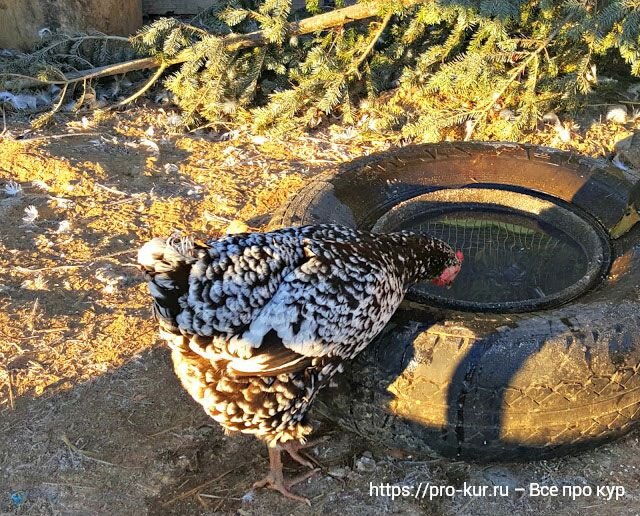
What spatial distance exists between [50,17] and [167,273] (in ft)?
15.0

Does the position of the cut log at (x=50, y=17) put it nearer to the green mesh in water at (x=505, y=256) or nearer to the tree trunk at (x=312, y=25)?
the tree trunk at (x=312, y=25)

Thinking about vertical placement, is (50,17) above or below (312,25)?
below

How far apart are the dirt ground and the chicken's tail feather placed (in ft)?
2.85

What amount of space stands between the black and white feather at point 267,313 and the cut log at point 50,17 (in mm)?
4223

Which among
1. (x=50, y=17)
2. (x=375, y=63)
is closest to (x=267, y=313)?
(x=375, y=63)

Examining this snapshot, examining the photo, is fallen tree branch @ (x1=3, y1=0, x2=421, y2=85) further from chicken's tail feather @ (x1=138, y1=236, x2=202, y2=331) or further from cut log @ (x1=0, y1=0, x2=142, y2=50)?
chicken's tail feather @ (x1=138, y1=236, x2=202, y2=331)

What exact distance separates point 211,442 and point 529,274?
1.63 metres

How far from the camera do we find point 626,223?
9.50ft

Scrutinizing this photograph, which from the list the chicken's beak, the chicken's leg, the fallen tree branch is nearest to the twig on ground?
the chicken's leg

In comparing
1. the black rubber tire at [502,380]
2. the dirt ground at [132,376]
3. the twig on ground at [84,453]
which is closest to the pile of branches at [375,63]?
the dirt ground at [132,376]

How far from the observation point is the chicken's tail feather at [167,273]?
6.91ft

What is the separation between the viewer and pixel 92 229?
162 inches

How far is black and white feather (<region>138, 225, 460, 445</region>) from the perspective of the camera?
7.05 ft

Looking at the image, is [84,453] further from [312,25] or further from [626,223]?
[312,25]
